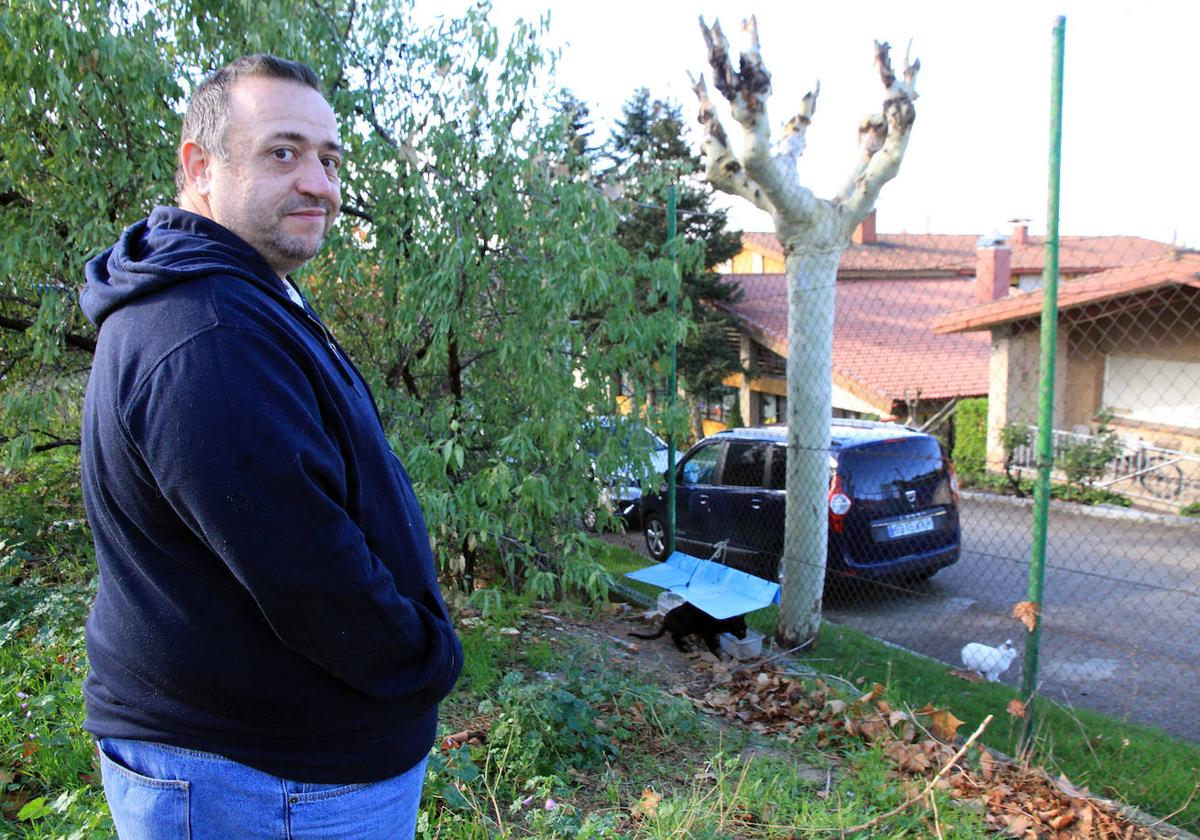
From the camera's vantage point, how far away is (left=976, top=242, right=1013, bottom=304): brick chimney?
19453 mm

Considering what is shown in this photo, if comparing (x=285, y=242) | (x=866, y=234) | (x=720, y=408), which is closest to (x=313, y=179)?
(x=285, y=242)

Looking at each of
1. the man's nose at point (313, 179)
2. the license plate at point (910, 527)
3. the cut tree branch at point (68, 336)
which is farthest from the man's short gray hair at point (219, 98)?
the license plate at point (910, 527)

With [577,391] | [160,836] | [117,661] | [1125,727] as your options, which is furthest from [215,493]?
Answer: [1125,727]

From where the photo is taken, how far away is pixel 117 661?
152 centimetres

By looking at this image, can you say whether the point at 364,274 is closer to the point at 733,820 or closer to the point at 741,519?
the point at 733,820

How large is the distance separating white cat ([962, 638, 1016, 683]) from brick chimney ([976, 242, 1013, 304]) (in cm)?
1482

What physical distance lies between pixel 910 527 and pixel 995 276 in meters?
13.3

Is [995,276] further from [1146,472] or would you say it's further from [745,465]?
[745,465]

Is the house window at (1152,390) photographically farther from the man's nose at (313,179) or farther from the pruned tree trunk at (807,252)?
the man's nose at (313,179)

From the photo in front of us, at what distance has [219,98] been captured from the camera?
5.29 ft

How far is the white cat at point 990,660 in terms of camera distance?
600 cm

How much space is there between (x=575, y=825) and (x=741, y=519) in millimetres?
6603

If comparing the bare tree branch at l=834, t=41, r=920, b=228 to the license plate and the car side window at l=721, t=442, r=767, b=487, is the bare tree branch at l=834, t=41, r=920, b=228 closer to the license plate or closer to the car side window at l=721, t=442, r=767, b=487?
the license plate

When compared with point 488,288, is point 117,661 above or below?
below
